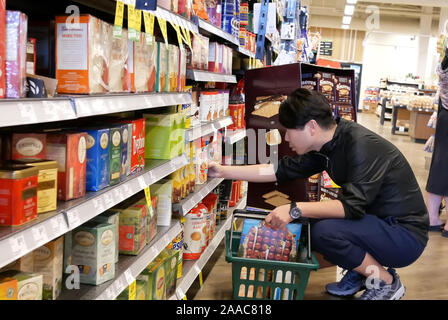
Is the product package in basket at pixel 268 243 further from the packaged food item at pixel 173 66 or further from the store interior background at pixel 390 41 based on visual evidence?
the store interior background at pixel 390 41

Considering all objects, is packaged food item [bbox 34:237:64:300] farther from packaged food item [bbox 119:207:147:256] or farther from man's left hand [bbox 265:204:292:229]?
man's left hand [bbox 265:204:292:229]

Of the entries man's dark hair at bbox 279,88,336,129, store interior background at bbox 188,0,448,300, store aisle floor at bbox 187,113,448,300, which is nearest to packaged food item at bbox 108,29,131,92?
man's dark hair at bbox 279,88,336,129

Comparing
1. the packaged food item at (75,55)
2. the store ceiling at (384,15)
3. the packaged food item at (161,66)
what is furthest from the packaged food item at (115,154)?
the store ceiling at (384,15)

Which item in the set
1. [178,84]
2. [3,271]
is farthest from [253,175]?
[3,271]

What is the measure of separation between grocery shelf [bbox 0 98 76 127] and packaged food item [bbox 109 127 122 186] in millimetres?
517

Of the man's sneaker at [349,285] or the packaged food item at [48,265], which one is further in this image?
the man's sneaker at [349,285]

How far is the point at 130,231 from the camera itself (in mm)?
2258

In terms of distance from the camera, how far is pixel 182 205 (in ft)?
9.22

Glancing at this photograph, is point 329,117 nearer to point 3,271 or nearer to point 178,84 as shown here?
point 178,84

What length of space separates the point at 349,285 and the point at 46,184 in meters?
2.26

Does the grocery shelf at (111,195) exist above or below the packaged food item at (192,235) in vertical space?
above

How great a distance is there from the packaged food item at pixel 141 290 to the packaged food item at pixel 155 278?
0.02 m

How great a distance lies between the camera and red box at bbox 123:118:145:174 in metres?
2.29

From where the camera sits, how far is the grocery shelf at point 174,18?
2.17 m
